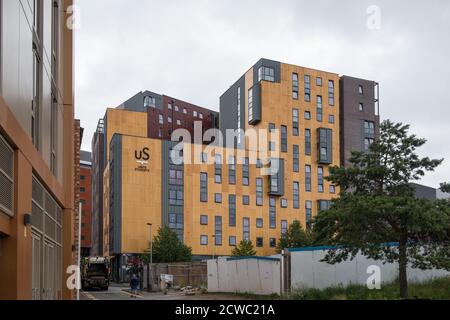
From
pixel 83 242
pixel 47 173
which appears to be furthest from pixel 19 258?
pixel 83 242

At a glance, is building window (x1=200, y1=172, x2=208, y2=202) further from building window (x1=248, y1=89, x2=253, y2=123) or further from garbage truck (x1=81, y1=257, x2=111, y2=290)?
garbage truck (x1=81, y1=257, x2=111, y2=290)

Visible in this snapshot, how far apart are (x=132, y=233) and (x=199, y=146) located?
52.1 feet

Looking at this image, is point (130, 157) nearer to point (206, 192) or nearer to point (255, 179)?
point (206, 192)

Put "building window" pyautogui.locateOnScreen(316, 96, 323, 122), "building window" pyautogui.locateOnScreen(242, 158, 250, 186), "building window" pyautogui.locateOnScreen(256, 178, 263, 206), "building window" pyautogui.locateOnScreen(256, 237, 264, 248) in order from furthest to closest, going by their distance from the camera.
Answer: "building window" pyautogui.locateOnScreen(316, 96, 323, 122)
"building window" pyautogui.locateOnScreen(256, 178, 263, 206)
"building window" pyautogui.locateOnScreen(242, 158, 250, 186)
"building window" pyautogui.locateOnScreen(256, 237, 264, 248)

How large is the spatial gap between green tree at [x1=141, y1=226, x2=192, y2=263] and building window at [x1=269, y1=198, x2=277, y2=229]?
17.1 metres

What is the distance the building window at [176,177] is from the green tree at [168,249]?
1016 centimetres

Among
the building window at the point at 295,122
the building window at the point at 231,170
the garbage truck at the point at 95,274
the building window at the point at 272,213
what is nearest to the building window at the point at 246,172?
the building window at the point at 231,170

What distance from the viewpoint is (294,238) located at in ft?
302

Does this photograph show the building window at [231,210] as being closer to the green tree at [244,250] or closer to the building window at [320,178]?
the green tree at [244,250]

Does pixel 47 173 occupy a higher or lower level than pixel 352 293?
higher

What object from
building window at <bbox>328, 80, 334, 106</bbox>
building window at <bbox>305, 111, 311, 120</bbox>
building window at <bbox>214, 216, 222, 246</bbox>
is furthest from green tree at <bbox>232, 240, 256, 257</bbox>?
building window at <bbox>328, 80, 334, 106</bbox>

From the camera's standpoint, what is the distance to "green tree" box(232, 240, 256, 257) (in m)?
88.7

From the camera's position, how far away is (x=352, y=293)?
1178 inches

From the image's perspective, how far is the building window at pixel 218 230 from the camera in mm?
94562
